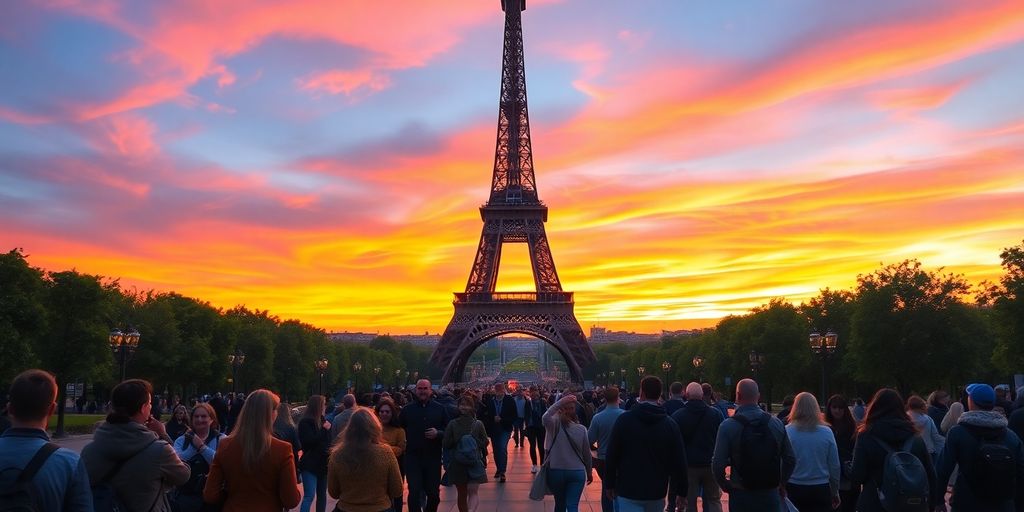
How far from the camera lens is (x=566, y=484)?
12.4 meters

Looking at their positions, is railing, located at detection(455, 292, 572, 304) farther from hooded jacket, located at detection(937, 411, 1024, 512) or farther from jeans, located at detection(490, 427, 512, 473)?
hooded jacket, located at detection(937, 411, 1024, 512)

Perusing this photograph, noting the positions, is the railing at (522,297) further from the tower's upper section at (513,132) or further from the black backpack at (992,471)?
the black backpack at (992,471)

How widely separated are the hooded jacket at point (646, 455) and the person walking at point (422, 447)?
4019 millimetres

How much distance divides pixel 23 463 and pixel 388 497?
3.36 metres

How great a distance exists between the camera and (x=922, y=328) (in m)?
53.8

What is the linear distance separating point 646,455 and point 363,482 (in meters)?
3.15

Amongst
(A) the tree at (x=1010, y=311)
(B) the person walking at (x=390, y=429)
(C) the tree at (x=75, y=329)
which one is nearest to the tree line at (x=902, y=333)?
(A) the tree at (x=1010, y=311)

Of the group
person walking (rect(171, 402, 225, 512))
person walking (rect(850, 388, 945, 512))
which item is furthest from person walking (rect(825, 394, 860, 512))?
person walking (rect(171, 402, 225, 512))

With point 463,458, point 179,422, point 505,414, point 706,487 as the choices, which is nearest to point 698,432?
point 706,487

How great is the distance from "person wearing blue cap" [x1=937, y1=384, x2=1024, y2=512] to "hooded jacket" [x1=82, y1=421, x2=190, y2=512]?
7.17 meters

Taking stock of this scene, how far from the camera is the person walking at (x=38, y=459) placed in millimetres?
5504

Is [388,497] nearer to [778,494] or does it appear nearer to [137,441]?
[137,441]

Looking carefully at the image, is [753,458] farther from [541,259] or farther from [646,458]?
[541,259]

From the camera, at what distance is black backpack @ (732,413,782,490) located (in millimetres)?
9336
